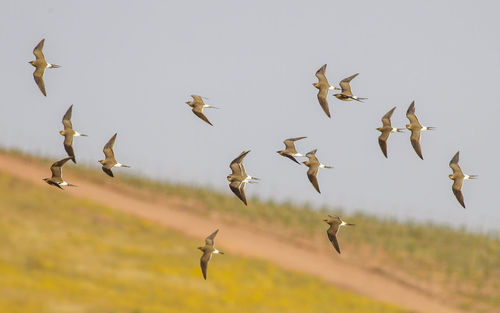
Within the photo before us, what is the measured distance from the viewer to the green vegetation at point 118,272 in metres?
43.4

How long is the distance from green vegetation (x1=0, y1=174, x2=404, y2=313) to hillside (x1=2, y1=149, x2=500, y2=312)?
3.36m

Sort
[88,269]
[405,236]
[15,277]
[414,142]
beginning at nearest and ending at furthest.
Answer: [414,142] < [15,277] < [88,269] < [405,236]

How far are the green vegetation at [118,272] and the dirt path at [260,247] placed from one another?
188 cm

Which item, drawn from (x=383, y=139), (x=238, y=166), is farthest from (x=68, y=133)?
(x=383, y=139)

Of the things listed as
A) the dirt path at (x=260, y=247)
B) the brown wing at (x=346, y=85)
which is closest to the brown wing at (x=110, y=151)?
the brown wing at (x=346, y=85)

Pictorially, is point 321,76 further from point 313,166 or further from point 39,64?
point 39,64

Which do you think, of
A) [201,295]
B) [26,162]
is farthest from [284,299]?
[26,162]

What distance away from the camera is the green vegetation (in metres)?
43.4

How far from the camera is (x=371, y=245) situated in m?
62.0

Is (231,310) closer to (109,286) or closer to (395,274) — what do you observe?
(109,286)

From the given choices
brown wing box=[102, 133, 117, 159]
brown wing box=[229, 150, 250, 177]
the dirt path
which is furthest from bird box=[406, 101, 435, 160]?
the dirt path

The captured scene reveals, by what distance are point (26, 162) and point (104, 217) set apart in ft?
40.2

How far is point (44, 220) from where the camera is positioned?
5319cm

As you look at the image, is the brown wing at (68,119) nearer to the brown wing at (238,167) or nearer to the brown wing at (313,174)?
the brown wing at (238,167)
